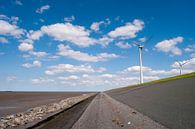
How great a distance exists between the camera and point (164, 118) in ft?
44.4

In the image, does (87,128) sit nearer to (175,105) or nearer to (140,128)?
(140,128)

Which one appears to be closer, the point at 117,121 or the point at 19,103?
the point at 117,121

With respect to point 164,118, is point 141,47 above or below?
above

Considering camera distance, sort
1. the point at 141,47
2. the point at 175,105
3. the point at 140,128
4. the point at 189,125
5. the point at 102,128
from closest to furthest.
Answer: the point at 189,125 < the point at 140,128 < the point at 102,128 < the point at 175,105 < the point at 141,47

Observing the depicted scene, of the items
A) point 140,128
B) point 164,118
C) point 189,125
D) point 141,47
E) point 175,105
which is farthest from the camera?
point 141,47

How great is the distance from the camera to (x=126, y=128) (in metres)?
12.1

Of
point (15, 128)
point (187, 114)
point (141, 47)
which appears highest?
point (141, 47)

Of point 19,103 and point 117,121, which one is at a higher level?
point 117,121

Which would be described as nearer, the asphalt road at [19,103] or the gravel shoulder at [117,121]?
the gravel shoulder at [117,121]

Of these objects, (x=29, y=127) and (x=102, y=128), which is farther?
(x=29, y=127)

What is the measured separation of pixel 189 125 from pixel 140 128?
2.18 metres

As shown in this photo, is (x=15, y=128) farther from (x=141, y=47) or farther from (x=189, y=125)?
(x=141, y=47)

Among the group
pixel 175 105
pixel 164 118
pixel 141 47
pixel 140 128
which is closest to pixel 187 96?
pixel 175 105

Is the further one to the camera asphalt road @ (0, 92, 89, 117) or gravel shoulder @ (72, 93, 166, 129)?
asphalt road @ (0, 92, 89, 117)
